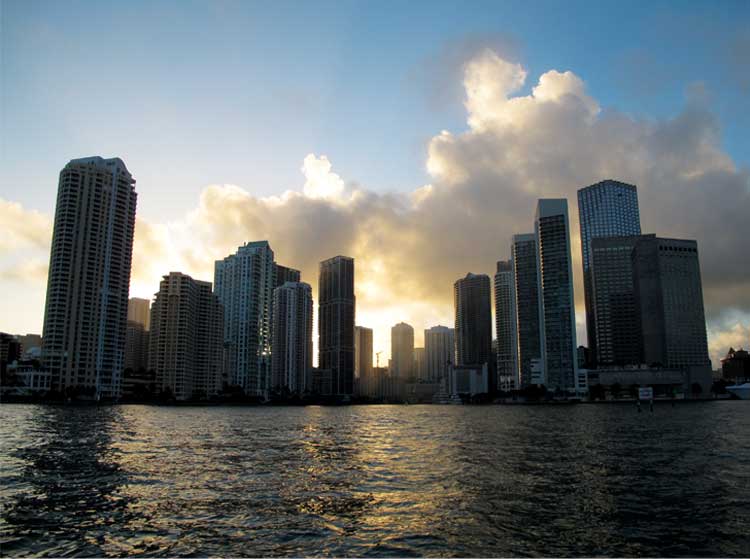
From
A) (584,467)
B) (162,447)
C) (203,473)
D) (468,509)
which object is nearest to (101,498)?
(203,473)

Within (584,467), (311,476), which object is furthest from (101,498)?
(584,467)

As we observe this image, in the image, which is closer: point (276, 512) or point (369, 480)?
point (276, 512)

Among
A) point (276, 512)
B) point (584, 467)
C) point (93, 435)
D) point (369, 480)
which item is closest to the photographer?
point (276, 512)

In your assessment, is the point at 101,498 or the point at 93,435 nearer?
the point at 101,498

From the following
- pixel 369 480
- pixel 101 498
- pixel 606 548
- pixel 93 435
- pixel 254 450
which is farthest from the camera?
pixel 93 435

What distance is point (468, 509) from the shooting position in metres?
30.3

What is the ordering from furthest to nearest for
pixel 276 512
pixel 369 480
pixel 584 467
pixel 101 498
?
pixel 584 467
pixel 369 480
pixel 101 498
pixel 276 512

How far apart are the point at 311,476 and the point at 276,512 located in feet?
40.7

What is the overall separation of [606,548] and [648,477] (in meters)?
20.6

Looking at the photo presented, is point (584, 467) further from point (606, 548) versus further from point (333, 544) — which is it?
point (333, 544)

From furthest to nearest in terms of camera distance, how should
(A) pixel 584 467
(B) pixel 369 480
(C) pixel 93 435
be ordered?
(C) pixel 93 435 → (A) pixel 584 467 → (B) pixel 369 480

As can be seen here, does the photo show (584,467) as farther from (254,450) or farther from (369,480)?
(254,450)

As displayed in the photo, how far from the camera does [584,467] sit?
46.3 m

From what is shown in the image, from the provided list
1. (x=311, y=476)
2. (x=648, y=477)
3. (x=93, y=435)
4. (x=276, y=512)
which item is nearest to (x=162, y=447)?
(x=93, y=435)
